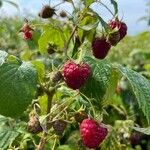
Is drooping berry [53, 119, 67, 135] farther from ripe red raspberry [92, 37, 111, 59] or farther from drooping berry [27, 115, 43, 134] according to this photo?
ripe red raspberry [92, 37, 111, 59]

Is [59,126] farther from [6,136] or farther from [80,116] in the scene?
[6,136]

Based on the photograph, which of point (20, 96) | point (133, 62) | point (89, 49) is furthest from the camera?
point (133, 62)

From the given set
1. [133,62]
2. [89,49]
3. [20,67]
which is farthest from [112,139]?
[133,62]

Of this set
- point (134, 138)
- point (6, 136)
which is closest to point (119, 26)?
point (6, 136)

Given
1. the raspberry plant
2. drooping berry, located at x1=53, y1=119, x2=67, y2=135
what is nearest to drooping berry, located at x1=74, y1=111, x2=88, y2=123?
the raspberry plant

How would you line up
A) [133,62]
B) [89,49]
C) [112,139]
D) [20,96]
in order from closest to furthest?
[20,96], [89,49], [112,139], [133,62]

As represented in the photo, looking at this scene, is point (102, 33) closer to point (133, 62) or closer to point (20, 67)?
point (20, 67)

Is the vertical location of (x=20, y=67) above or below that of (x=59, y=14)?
below
